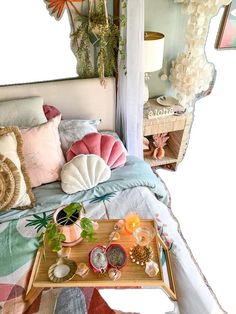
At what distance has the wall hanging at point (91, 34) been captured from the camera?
176cm

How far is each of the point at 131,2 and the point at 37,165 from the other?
108 cm

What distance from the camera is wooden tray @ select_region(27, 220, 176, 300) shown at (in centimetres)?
103

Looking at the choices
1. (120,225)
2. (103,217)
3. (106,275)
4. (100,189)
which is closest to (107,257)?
(106,275)

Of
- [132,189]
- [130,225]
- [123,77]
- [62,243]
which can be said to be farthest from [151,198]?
[123,77]

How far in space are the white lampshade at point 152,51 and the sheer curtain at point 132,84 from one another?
0.15m

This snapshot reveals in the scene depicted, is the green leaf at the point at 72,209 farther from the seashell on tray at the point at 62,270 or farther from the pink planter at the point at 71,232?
the seashell on tray at the point at 62,270

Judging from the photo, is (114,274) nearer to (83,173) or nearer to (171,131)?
(83,173)

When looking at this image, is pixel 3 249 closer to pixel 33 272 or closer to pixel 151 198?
pixel 33 272

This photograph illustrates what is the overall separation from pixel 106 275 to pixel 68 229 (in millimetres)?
233

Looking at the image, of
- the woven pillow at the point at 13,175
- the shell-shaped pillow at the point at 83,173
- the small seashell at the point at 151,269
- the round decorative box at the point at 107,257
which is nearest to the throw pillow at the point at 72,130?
the shell-shaped pillow at the point at 83,173

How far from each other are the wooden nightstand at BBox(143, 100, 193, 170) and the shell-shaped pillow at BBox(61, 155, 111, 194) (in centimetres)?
74

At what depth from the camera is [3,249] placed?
1.25 meters

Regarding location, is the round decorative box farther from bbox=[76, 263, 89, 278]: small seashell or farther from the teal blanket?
the teal blanket

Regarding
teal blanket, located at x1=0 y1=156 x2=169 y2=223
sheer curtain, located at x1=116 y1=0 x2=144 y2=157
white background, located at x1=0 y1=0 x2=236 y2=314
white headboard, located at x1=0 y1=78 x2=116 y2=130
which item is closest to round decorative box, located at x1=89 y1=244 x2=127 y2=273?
white background, located at x1=0 y1=0 x2=236 y2=314
